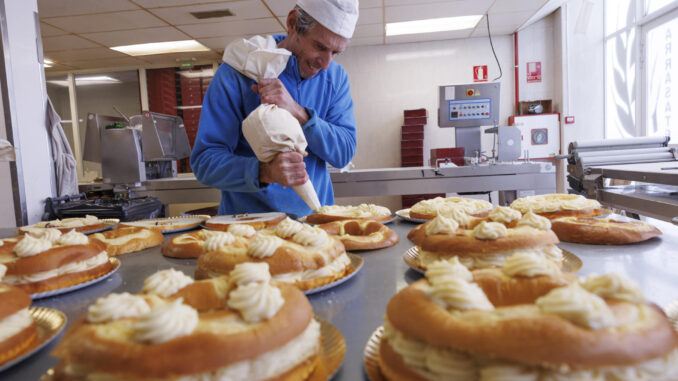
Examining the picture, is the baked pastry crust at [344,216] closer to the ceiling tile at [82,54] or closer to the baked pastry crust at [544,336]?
the baked pastry crust at [544,336]

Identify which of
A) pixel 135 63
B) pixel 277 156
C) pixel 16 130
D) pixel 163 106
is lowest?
pixel 277 156

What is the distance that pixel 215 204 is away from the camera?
6.10 meters

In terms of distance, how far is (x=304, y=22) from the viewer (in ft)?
7.42

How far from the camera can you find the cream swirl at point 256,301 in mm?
734

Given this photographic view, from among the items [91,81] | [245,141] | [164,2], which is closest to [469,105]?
[245,141]

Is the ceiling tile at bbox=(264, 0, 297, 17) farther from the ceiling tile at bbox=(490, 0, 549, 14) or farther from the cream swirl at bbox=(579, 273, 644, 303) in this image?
the cream swirl at bbox=(579, 273, 644, 303)

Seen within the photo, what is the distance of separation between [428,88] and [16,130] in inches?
264

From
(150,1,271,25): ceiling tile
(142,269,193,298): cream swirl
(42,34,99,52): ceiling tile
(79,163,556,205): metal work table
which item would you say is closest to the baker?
(142,269,193,298): cream swirl

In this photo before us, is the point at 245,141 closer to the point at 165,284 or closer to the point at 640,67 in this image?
the point at 165,284

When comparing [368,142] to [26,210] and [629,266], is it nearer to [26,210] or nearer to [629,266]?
[26,210]

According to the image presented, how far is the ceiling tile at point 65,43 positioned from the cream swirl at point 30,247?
6.89 meters

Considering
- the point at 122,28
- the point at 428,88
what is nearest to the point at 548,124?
the point at 428,88

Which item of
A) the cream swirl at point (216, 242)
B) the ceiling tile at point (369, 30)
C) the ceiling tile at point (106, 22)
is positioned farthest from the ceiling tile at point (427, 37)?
the cream swirl at point (216, 242)

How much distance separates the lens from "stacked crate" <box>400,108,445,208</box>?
25.5ft
